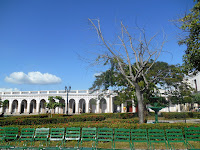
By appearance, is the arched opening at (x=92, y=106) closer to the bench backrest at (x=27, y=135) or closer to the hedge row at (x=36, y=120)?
A: the hedge row at (x=36, y=120)

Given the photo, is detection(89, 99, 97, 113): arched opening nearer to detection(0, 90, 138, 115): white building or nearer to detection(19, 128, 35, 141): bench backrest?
detection(0, 90, 138, 115): white building

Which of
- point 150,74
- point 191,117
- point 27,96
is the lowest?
point 191,117

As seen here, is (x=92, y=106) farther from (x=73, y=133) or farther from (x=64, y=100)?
(x=73, y=133)

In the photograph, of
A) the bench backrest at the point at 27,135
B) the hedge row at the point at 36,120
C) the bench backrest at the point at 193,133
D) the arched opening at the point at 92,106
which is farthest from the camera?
the arched opening at the point at 92,106

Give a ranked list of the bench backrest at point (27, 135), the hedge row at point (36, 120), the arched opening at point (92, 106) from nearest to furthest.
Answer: the bench backrest at point (27, 135) → the hedge row at point (36, 120) → the arched opening at point (92, 106)

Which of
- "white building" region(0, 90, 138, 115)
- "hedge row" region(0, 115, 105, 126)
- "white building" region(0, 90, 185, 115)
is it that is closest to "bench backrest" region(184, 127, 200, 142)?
"hedge row" region(0, 115, 105, 126)

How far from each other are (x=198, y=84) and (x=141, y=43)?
3057 cm

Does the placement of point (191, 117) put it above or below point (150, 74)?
below

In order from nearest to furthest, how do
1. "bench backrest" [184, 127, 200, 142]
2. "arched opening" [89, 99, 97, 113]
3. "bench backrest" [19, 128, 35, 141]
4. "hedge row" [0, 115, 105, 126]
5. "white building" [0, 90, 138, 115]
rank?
1. "bench backrest" [184, 127, 200, 142]
2. "bench backrest" [19, 128, 35, 141]
3. "hedge row" [0, 115, 105, 126]
4. "arched opening" [89, 99, 97, 113]
5. "white building" [0, 90, 138, 115]

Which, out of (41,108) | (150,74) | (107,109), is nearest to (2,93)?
(41,108)

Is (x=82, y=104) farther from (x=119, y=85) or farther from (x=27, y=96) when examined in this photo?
(x=119, y=85)

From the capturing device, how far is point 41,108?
4166 cm

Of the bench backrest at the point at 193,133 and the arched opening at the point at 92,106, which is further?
the arched opening at the point at 92,106

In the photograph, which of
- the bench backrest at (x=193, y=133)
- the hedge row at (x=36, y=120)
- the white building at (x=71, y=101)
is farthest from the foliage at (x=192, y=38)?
the white building at (x=71, y=101)
